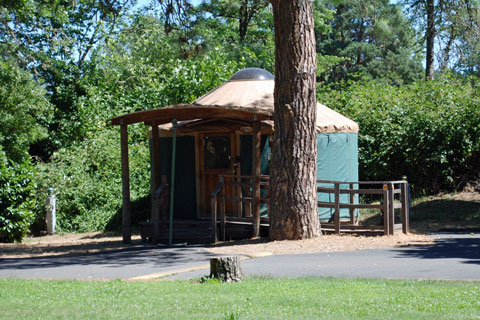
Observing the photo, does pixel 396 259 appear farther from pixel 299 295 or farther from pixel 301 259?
pixel 299 295

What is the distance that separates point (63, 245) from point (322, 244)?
5592 millimetres

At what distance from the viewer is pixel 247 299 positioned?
6.07 m

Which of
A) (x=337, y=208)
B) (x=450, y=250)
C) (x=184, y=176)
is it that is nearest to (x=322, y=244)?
(x=337, y=208)

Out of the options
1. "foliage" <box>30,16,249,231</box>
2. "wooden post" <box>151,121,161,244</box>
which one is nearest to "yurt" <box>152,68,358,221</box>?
"wooden post" <box>151,121,161,244</box>

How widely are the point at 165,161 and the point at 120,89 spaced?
28.0 ft

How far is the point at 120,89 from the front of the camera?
2184 centimetres

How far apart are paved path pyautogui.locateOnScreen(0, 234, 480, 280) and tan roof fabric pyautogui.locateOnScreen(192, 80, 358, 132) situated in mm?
3706

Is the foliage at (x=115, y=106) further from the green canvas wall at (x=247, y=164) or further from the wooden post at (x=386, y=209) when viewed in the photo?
the wooden post at (x=386, y=209)

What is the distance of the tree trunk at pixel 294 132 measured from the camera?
36.5 feet

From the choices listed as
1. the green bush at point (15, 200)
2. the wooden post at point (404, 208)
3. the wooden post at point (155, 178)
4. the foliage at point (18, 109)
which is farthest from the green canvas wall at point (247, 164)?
the foliage at point (18, 109)

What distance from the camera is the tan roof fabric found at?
13.5 m

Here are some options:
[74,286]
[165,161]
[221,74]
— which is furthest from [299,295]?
[221,74]

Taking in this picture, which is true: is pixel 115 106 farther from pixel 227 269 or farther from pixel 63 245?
pixel 227 269

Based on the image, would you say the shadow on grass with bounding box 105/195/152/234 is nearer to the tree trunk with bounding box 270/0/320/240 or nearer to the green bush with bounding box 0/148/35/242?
the green bush with bounding box 0/148/35/242
